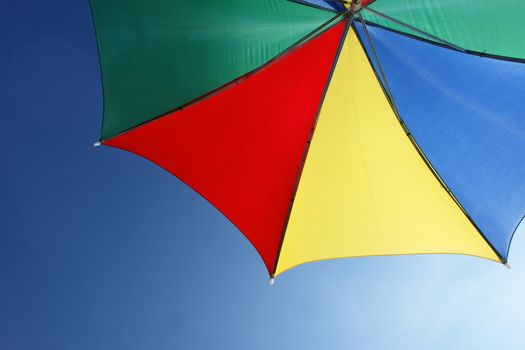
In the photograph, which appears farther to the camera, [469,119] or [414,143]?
[414,143]

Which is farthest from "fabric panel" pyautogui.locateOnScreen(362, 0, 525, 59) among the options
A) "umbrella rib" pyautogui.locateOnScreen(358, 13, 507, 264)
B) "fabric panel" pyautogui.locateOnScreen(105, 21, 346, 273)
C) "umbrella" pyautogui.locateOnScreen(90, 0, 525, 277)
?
"fabric panel" pyautogui.locateOnScreen(105, 21, 346, 273)

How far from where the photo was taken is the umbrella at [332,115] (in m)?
3.73

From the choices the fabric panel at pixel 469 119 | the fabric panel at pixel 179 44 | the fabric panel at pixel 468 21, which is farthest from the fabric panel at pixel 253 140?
the fabric panel at pixel 469 119

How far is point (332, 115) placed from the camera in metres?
4.06

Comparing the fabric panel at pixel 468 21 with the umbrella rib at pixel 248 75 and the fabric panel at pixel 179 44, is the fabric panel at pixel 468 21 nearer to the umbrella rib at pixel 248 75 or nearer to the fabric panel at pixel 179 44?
the umbrella rib at pixel 248 75

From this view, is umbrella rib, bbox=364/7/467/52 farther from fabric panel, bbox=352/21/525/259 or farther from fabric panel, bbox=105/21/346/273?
fabric panel, bbox=105/21/346/273

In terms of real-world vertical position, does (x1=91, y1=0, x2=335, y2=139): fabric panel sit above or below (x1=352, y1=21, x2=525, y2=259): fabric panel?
above

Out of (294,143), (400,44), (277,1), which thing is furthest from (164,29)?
(400,44)

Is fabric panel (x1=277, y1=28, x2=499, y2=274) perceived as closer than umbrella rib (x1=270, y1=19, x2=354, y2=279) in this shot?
No

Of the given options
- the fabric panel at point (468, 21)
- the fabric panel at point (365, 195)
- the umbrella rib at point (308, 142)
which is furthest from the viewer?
the fabric panel at point (365, 195)

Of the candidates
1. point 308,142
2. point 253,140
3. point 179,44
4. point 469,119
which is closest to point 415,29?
point 469,119

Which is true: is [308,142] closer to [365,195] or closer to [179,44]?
[365,195]

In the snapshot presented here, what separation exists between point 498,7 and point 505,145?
1258 mm

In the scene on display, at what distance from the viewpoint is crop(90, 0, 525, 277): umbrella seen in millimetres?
3734
